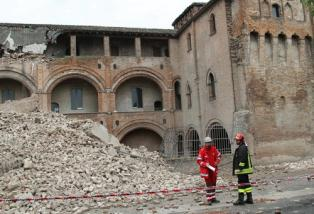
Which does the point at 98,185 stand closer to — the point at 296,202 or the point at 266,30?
the point at 296,202

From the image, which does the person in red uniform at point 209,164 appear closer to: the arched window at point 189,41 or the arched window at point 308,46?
the arched window at point 308,46

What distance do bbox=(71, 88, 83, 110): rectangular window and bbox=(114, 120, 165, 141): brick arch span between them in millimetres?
3467

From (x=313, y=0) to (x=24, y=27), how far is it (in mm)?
19133

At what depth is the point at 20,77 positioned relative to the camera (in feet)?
83.6

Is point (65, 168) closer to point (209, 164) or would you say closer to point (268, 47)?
point (209, 164)

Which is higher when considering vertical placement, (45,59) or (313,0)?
(45,59)

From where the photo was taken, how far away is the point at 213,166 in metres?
10.5

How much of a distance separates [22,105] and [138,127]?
24.7ft

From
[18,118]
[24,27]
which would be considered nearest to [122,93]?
[24,27]

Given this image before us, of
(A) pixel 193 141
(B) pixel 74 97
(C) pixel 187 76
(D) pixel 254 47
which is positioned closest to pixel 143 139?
(A) pixel 193 141

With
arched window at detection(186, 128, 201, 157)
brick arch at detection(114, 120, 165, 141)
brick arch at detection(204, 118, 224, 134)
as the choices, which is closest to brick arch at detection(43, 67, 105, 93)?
brick arch at detection(114, 120, 165, 141)

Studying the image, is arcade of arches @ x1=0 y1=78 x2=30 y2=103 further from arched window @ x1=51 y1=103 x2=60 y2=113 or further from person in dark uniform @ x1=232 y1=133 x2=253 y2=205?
person in dark uniform @ x1=232 y1=133 x2=253 y2=205

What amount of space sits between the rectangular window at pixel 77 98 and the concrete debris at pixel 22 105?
3.69 meters

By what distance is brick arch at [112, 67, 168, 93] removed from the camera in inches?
1058
